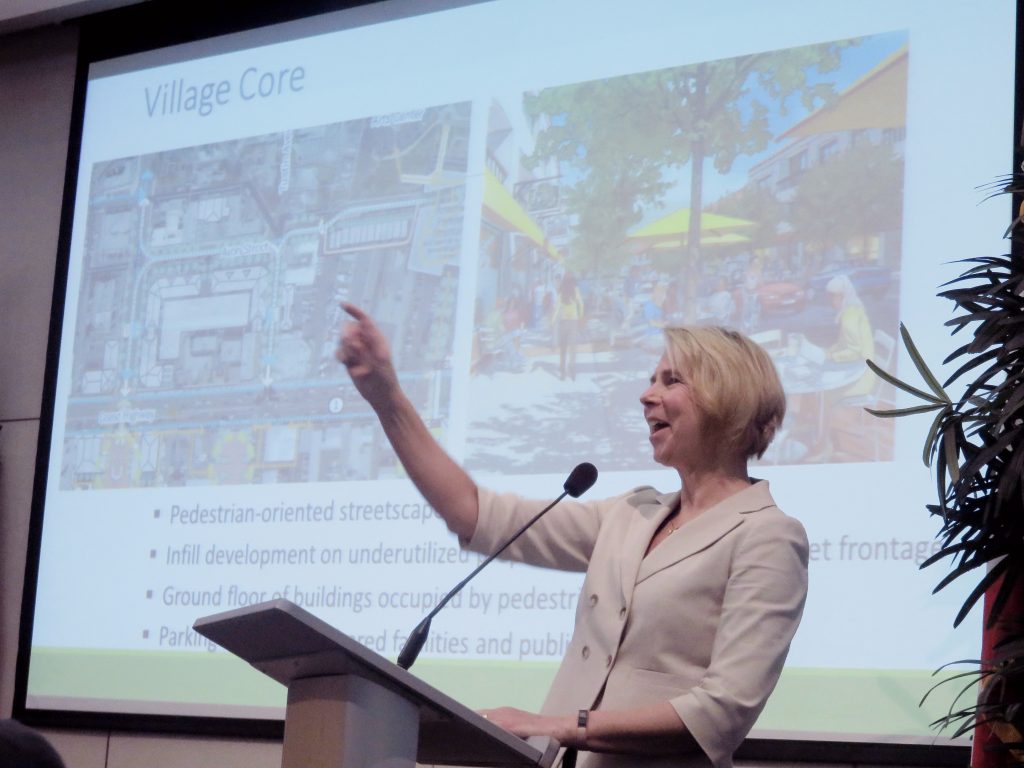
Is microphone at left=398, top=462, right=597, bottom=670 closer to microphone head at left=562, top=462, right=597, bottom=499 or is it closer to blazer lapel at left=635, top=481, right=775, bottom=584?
microphone head at left=562, top=462, right=597, bottom=499

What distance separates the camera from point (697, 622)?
2154 mm

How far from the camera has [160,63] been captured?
16.8ft

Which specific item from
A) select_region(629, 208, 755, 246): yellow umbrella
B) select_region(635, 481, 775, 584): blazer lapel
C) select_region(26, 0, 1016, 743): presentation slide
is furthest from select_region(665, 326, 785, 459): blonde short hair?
select_region(629, 208, 755, 246): yellow umbrella

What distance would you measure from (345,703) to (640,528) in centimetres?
76

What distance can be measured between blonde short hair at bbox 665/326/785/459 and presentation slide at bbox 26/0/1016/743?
1174 mm

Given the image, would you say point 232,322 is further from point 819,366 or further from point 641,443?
point 819,366

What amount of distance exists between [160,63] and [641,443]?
99.6 inches

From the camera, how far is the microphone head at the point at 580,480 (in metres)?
2.21

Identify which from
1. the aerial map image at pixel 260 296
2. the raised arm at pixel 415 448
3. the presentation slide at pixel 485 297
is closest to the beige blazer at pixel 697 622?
the raised arm at pixel 415 448

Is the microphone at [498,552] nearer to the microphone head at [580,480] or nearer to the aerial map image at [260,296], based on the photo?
the microphone head at [580,480]

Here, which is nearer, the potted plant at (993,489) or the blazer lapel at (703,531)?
the blazer lapel at (703,531)

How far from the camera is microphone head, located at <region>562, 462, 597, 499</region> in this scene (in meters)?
2.21

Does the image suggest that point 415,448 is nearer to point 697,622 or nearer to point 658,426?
point 658,426

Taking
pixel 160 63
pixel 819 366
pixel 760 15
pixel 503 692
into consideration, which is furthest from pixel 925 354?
pixel 160 63
